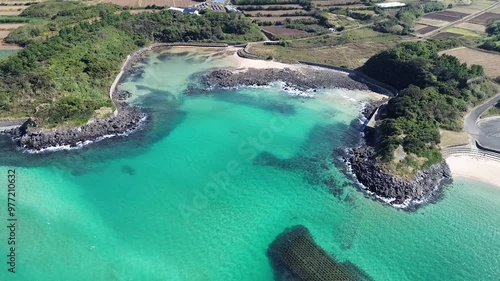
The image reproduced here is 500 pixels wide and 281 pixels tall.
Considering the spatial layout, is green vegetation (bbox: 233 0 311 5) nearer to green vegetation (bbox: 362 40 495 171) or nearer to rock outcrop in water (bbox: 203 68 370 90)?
rock outcrop in water (bbox: 203 68 370 90)

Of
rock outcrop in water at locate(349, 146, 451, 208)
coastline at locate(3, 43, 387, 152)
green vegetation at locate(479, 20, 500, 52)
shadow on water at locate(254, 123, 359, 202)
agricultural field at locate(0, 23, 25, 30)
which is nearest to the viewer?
rock outcrop in water at locate(349, 146, 451, 208)

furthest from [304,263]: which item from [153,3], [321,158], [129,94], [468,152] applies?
[153,3]

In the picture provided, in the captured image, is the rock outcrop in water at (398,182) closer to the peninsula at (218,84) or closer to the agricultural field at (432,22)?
the peninsula at (218,84)

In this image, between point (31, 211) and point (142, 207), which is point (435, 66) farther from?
point (31, 211)

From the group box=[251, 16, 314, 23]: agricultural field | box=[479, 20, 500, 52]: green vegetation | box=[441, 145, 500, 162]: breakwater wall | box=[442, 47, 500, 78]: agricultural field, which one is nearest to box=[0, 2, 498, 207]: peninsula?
box=[441, 145, 500, 162]: breakwater wall

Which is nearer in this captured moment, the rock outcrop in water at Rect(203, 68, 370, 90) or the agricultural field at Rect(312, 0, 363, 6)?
the rock outcrop in water at Rect(203, 68, 370, 90)

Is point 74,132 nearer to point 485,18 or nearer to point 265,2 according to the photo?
point 265,2

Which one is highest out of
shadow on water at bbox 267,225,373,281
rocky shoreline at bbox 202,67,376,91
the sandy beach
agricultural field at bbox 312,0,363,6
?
agricultural field at bbox 312,0,363,6
